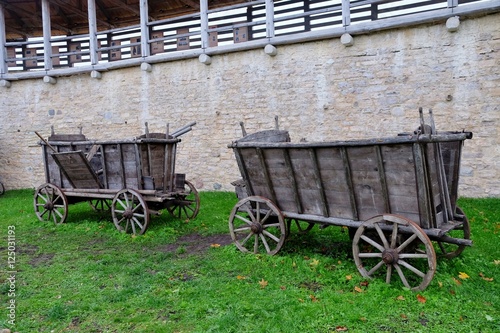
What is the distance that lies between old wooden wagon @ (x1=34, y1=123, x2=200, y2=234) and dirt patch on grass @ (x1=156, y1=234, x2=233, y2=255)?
29.7 inches

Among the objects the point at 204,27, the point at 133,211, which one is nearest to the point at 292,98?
the point at 204,27

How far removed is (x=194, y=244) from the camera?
5672mm

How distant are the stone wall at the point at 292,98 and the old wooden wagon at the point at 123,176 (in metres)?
4.01

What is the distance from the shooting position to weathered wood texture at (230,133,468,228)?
347 centimetres

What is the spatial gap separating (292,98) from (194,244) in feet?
18.5

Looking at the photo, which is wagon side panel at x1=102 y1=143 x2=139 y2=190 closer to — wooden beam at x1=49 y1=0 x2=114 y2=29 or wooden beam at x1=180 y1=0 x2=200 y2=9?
wooden beam at x1=180 y1=0 x2=200 y2=9

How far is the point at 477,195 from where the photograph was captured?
8156 mm

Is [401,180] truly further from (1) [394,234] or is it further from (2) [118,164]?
(2) [118,164]

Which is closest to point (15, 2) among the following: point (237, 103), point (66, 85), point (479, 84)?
point (66, 85)

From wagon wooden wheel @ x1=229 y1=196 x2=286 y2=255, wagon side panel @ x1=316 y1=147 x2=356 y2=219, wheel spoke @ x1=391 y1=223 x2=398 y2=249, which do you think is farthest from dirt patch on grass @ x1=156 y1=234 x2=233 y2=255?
wheel spoke @ x1=391 y1=223 x2=398 y2=249

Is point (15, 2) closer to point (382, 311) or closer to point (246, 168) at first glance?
point (246, 168)

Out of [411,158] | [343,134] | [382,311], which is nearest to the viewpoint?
[382,311]

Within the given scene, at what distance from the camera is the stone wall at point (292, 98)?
8.06 meters

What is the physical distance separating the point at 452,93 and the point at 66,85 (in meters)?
12.1
